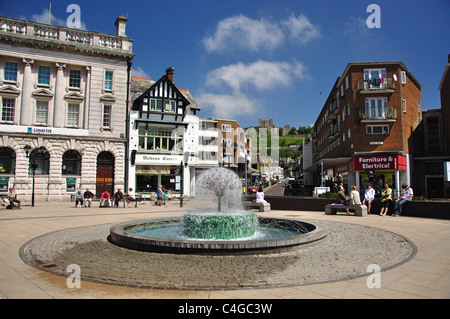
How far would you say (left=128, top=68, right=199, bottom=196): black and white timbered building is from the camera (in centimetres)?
3438

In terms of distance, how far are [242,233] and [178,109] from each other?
30104 millimetres

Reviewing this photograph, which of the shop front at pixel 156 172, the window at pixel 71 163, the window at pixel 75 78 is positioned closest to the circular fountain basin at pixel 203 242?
the window at pixel 71 163

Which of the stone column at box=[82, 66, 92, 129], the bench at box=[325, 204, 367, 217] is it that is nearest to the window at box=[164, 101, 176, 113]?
the stone column at box=[82, 66, 92, 129]

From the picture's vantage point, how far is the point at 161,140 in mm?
36156

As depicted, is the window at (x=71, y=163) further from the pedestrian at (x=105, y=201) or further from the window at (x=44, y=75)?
the pedestrian at (x=105, y=201)

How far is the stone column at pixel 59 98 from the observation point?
Result: 29562 millimetres

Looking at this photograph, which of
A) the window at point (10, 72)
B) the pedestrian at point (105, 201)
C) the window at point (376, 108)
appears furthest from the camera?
the window at point (376, 108)

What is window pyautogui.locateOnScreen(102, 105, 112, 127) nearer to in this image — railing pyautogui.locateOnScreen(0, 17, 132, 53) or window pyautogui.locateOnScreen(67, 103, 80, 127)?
window pyautogui.locateOnScreen(67, 103, 80, 127)

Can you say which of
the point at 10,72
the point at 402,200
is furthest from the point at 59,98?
the point at 402,200

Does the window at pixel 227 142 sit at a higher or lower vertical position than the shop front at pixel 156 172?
higher

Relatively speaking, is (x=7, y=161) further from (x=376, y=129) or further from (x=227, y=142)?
(x=227, y=142)

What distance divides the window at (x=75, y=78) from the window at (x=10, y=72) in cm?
483
